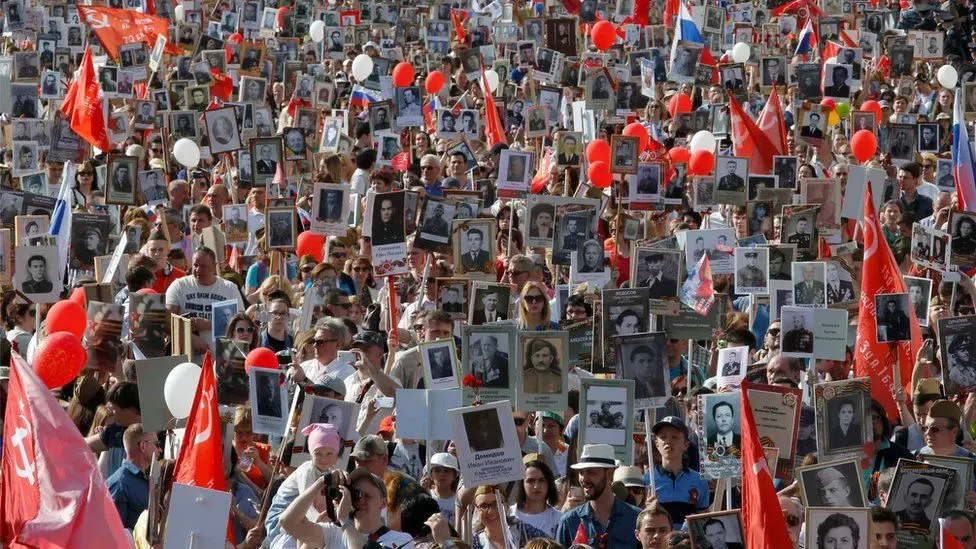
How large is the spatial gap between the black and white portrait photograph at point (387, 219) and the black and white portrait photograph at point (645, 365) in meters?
2.84

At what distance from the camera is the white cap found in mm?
8508

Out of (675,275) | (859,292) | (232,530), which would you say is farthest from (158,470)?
(859,292)

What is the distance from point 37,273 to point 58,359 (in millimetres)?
2112

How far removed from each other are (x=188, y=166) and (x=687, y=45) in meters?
6.79

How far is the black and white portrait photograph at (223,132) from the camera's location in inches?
651

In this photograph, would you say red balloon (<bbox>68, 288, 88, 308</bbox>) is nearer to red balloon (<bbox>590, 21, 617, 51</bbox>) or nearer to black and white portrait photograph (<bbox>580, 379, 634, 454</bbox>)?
black and white portrait photograph (<bbox>580, 379, 634, 454</bbox>)

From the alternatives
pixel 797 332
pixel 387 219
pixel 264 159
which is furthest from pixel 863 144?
pixel 797 332

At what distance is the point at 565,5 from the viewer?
29.6m

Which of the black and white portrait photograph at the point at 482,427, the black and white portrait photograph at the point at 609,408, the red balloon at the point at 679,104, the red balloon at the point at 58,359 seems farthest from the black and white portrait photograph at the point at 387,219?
the red balloon at the point at 679,104

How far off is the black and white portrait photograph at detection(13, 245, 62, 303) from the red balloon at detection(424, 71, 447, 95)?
10.5 metres

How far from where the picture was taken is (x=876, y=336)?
10.6m

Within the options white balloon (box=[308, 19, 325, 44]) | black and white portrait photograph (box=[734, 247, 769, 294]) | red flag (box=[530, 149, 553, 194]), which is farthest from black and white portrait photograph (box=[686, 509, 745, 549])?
white balloon (box=[308, 19, 325, 44])

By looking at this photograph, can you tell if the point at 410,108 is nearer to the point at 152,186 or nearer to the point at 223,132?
the point at 223,132

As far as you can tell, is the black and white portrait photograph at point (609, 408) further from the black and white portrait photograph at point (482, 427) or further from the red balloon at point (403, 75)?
the red balloon at point (403, 75)
